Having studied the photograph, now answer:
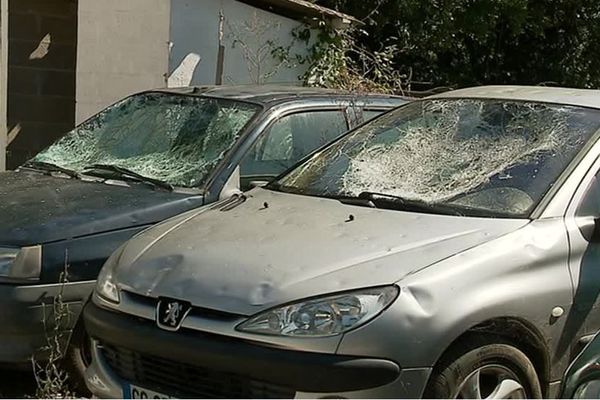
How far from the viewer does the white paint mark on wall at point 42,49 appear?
10641mm

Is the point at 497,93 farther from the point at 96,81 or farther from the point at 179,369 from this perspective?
the point at 96,81

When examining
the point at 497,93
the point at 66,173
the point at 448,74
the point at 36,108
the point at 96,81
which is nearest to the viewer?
the point at 497,93

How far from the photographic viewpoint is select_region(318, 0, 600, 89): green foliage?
53.0ft

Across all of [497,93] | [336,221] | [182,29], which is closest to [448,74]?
[182,29]

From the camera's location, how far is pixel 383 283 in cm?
332

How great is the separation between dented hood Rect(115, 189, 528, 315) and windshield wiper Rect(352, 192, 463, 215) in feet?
0.22

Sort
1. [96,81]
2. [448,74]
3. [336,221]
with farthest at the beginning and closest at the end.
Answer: [448,74], [96,81], [336,221]

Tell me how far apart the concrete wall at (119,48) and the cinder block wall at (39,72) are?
2.85 ft

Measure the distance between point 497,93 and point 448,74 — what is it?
12991mm

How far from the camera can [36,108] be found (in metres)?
10.7

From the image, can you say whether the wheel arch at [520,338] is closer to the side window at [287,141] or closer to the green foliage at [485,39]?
the side window at [287,141]

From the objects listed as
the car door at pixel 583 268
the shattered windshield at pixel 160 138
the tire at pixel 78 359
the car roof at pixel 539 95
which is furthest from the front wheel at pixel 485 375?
the shattered windshield at pixel 160 138

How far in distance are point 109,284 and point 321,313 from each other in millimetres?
1095

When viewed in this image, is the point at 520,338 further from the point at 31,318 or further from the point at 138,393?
the point at 31,318
